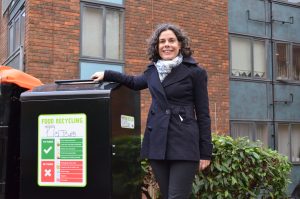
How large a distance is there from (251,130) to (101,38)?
5.42m

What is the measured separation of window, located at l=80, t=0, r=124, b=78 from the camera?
10562 mm

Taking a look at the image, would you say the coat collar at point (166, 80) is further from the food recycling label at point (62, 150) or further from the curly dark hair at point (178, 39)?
the food recycling label at point (62, 150)

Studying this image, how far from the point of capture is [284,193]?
18.9 feet

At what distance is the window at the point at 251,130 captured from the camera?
13.2 m

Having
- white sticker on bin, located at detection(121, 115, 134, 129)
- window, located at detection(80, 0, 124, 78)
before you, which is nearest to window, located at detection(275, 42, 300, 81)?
window, located at detection(80, 0, 124, 78)

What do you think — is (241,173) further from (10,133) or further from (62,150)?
(10,133)

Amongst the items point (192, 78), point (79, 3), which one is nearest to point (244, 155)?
point (192, 78)

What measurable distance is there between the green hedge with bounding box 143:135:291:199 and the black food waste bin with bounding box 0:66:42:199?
1.67m

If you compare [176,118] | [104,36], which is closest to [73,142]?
[176,118]

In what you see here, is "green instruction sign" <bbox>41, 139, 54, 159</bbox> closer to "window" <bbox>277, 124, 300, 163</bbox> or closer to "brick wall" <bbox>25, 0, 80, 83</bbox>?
"brick wall" <bbox>25, 0, 80, 83</bbox>

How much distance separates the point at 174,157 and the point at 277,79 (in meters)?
11.7

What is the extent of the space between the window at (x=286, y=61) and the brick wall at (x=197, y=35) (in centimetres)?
263

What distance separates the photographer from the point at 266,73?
1428 centimetres

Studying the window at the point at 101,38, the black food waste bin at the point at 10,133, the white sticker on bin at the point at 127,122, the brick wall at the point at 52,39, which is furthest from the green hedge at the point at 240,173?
the window at the point at 101,38
